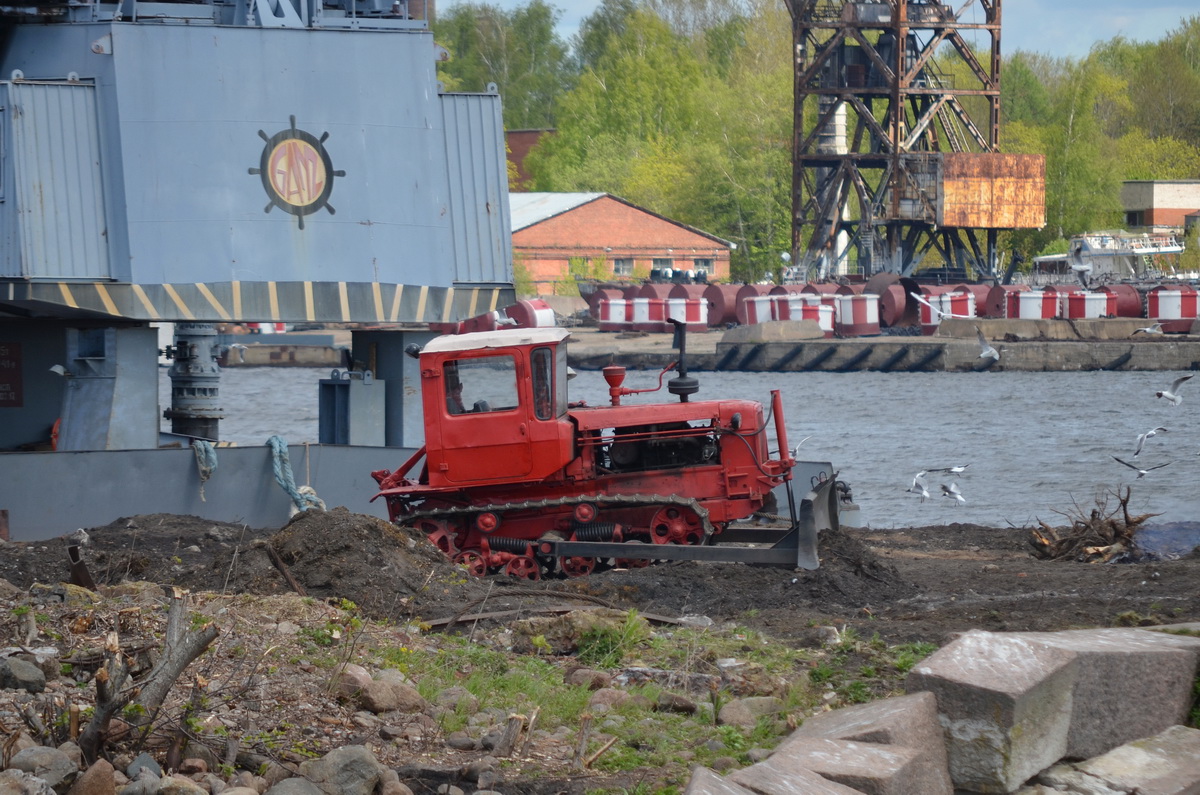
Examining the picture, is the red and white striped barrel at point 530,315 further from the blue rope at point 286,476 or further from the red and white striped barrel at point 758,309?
the blue rope at point 286,476

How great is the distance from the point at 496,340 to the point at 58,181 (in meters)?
4.56

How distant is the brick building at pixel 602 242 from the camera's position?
7931 cm

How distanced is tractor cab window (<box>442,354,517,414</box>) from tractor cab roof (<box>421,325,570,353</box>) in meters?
0.11

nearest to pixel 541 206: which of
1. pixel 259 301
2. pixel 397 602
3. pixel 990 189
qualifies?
pixel 990 189

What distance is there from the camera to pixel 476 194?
15.6 metres

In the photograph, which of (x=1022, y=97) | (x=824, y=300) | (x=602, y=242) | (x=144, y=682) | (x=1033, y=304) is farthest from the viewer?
(x=1022, y=97)

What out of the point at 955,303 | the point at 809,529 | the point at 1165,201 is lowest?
the point at 809,529

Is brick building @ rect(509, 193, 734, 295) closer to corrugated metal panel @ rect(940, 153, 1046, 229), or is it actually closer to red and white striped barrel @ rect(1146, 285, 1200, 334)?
corrugated metal panel @ rect(940, 153, 1046, 229)

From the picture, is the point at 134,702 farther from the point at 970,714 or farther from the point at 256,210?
the point at 256,210

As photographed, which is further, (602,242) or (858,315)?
(602,242)

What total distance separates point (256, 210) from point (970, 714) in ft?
33.9

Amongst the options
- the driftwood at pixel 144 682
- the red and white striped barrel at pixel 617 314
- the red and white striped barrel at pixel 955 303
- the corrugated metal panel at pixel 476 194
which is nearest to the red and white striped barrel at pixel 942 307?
the red and white striped barrel at pixel 955 303

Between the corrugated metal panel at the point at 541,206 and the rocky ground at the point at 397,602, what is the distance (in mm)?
64541

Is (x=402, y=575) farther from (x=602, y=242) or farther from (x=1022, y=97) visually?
(x=1022, y=97)
